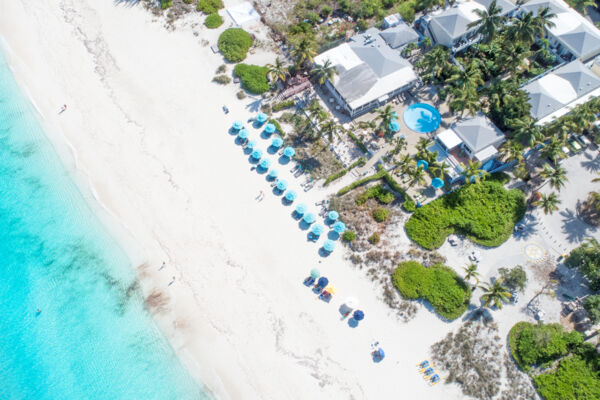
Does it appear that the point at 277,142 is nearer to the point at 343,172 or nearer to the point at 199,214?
the point at 343,172

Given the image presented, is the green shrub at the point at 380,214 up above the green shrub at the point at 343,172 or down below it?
below

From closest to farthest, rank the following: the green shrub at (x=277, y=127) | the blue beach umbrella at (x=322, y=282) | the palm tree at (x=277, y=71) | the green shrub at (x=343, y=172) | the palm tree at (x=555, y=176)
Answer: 1. the blue beach umbrella at (x=322, y=282)
2. the palm tree at (x=555, y=176)
3. the green shrub at (x=343, y=172)
4. the green shrub at (x=277, y=127)
5. the palm tree at (x=277, y=71)

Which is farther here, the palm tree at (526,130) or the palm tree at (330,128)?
the palm tree at (330,128)

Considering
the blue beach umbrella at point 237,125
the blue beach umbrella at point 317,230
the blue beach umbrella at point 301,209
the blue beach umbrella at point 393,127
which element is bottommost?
the blue beach umbrella at point 317,230

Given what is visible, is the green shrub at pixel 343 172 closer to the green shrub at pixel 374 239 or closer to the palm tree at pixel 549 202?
the green shrub at pixel 374 239

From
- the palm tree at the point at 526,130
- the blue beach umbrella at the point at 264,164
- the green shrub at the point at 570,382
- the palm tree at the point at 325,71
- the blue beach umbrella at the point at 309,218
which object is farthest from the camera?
the palm tree at the point at 325,71

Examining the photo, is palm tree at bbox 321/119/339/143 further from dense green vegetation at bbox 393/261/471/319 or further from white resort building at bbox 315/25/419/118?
dense green vegetation at bbox 393/261/471/319

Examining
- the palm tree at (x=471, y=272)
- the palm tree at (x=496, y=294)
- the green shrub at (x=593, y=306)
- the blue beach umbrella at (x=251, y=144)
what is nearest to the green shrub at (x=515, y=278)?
the palm tree at (x=496, y=294)

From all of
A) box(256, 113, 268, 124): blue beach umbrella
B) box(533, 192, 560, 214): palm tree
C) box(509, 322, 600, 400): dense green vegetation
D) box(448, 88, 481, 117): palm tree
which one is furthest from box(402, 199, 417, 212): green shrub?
box(256, 113, 268, 124): blue beach umbrella
